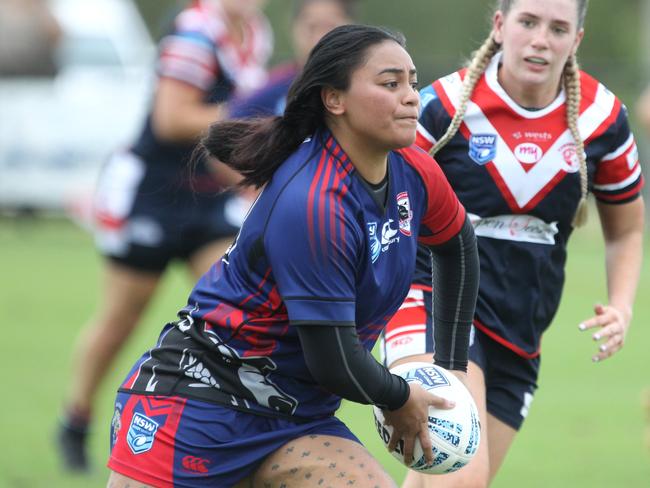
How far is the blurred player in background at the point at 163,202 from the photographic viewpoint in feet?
20.2

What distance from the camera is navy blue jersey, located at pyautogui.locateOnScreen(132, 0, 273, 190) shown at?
619 cm

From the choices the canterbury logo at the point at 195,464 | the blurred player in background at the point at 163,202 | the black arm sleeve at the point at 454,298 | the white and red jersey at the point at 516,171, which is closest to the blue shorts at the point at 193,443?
the canterbury logo at the point at 195,464

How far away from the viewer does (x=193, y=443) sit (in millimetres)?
3438

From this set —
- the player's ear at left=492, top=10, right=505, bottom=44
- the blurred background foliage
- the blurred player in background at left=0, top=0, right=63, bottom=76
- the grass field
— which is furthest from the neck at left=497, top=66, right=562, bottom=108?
the blurred background foliage

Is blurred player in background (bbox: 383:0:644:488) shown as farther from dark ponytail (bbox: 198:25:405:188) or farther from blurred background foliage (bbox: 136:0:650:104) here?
blurred background foliage (bbox: 136:0:650:104)

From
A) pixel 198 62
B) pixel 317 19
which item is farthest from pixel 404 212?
pixel 317 19

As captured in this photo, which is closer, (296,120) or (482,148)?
(296,120)

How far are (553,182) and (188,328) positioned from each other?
1320 millimetres

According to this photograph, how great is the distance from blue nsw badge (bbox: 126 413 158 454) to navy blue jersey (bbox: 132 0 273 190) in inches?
107

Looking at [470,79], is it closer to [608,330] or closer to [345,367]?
[608,330]

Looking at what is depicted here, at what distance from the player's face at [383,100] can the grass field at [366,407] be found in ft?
9.81

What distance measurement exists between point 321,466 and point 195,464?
1.08 ft

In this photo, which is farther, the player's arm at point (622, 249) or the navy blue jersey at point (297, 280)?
the player's arm at point (622, 249)

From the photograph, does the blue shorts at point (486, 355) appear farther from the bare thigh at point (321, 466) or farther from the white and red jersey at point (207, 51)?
the white and red jersey at point (207, 51)
